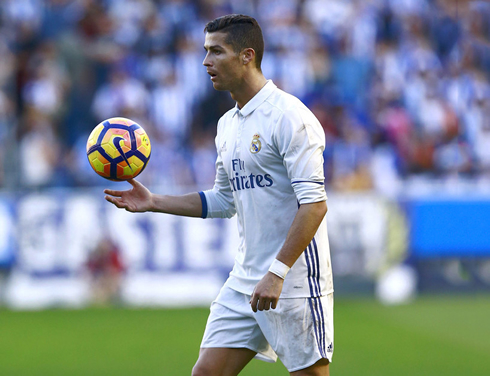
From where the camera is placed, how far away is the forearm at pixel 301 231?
13.0 ft

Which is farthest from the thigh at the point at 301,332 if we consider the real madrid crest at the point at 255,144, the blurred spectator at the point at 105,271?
the blurred spectator at the point at 105,271

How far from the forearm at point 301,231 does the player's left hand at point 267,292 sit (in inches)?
4.0

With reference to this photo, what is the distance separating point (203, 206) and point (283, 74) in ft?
30.1

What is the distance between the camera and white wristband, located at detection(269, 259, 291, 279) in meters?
3.98

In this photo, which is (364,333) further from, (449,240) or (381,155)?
(381,155)

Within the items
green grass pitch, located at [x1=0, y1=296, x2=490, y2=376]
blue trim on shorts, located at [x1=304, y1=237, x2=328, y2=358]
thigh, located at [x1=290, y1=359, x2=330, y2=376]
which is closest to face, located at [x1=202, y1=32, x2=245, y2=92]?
blue trim on shorts, located at [x1=304, y1=237, x2=328, y2=358]

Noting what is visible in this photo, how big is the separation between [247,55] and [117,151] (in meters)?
0.94

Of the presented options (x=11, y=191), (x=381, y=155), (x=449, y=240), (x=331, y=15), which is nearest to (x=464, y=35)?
(x=331, y=15)

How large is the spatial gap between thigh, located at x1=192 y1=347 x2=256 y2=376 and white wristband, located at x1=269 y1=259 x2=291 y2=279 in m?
0.68

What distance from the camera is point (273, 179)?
427 cm

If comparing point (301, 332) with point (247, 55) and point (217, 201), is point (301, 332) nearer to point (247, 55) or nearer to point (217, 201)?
point (217, 201)

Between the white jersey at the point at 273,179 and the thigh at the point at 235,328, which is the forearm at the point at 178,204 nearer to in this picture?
the white jersey at the point at 273,179

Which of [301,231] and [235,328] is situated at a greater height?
[301,231]

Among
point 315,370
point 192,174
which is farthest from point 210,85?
point 315,370
